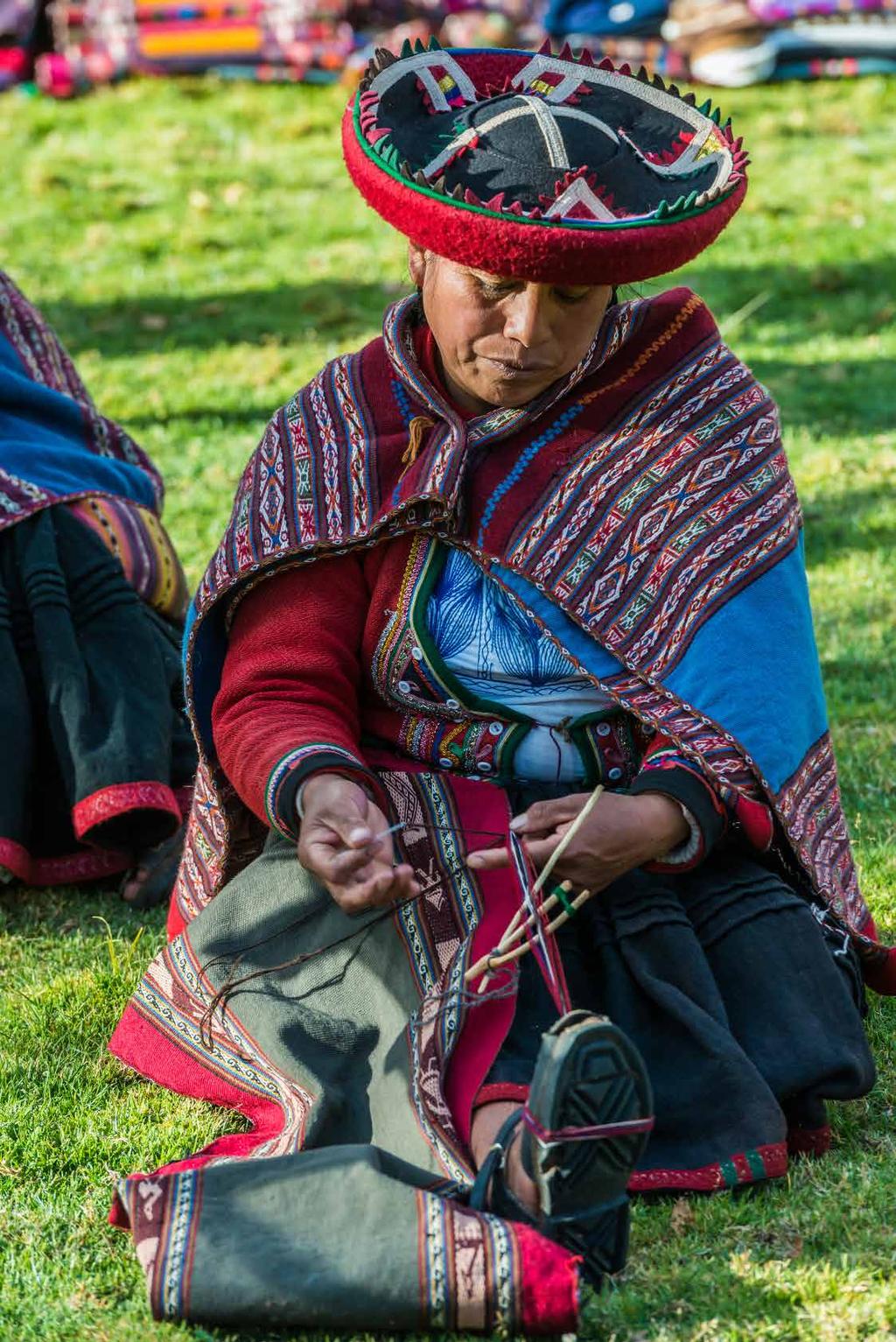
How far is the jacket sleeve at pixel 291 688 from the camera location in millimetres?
2803

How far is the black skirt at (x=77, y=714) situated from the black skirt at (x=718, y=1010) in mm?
1278

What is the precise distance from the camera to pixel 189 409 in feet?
24.0

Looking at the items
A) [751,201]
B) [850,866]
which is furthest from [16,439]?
[751,201]

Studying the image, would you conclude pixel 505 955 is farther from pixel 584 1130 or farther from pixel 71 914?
pixel 71 914

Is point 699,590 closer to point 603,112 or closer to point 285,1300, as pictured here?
point 603,112

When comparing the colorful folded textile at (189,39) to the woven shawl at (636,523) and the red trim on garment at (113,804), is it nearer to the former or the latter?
the red trim on garment at (113,804)

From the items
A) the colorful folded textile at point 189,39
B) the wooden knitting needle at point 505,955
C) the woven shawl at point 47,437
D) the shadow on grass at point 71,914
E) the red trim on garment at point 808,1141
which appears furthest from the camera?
the colorful folded textile at point 189,39

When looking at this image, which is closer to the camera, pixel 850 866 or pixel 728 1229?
pixel 728 1229

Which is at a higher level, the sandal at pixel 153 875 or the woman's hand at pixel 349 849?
the woman's hand at pixel 349 849

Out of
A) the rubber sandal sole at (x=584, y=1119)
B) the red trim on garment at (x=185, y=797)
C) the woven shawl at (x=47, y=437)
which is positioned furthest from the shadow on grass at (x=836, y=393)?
the rubber sandal sole at (x=584, y=1119)

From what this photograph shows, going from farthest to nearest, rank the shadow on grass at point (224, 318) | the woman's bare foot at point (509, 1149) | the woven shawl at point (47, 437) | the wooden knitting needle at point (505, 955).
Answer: the shadow on grass at point (224, 318)
the woven shawl at point (47, 437)
the wooden knitting needle at point (505, 955)
the woman's bare foot at point (509, 1149)

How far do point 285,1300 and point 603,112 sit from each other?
191 centimetres

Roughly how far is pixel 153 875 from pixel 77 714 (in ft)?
1.27

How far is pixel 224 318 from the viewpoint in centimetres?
839
